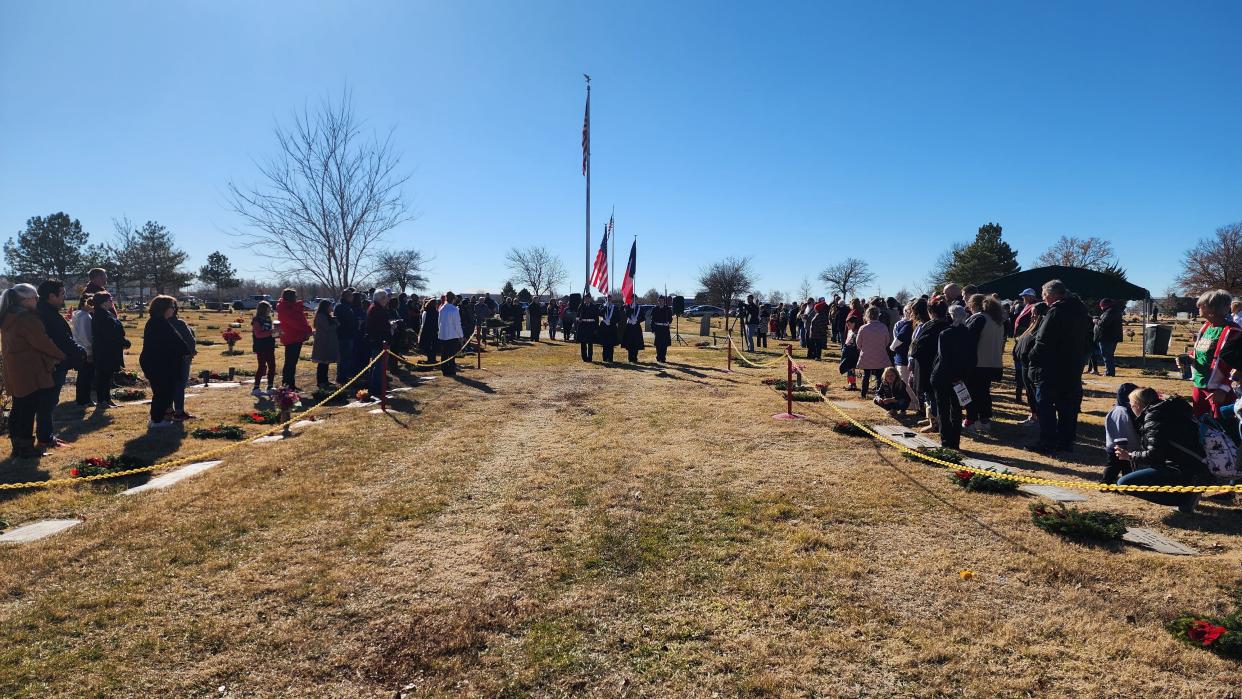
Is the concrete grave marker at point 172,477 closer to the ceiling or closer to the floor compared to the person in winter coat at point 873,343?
closer to the floor

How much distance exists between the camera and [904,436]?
806 centimetres

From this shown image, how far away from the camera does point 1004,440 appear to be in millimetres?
8125

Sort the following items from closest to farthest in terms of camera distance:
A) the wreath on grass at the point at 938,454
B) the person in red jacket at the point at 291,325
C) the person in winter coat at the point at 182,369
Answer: the wreath on grass at the point at 938,454, the person in winter coat at the point at 182,369, the person in red jacket at the point at 291,325

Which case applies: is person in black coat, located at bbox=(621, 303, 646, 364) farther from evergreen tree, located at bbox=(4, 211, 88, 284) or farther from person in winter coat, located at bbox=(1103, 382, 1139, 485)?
evergreen tree, located at bbox=(4, 211, 88, 284)

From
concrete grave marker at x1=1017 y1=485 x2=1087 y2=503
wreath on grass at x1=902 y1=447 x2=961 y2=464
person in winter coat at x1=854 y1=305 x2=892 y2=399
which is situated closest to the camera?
concrete grave marker at x1=1017 y1=485 x2=1087 y2=503

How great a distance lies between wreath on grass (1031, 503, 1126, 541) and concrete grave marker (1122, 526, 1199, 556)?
0.28ft

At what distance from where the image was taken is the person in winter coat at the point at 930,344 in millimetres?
7926

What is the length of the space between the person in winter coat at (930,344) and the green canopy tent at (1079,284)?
11142 mm

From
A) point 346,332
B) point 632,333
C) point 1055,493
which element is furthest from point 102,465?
point 632,333

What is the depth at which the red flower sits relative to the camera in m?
3.18

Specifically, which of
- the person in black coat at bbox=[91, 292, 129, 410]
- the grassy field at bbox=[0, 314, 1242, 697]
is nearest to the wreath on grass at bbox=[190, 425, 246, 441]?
the grassy field at bbox=[0, 314, 1242, 697]

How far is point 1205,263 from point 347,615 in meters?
63.3

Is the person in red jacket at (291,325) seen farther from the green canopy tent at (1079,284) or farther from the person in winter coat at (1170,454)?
the green canopy tent at (1079,284)

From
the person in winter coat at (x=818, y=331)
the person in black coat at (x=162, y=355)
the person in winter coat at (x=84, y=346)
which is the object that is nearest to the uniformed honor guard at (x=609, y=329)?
the person in winter coat at (x=818, y=331)
